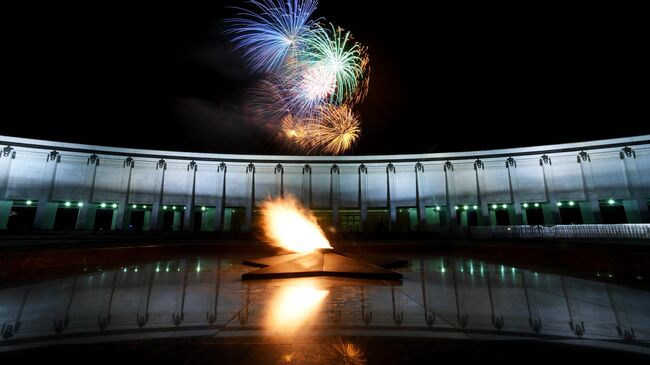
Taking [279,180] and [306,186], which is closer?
[279,180]

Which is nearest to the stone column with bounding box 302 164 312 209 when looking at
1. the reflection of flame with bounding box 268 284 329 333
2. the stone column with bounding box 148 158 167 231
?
the stone column with bounding box 148 158 167 231

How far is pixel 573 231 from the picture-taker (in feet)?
85.3

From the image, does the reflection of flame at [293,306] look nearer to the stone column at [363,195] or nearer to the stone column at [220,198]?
the stone column at [363,195]

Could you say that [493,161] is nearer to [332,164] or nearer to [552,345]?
[332,164]

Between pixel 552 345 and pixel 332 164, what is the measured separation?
48073 millimetres

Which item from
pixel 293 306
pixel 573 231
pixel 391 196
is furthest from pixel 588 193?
pixel 293 306

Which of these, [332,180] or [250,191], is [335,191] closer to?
[332,180]

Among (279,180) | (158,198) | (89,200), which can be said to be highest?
(279,180)

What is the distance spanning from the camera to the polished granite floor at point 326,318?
3.35 meters

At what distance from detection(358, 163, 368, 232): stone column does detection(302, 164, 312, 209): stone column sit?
8.80 metres

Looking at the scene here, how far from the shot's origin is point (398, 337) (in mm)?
3639

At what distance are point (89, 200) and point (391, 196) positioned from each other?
46.7m

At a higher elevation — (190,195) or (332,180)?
(332,180)

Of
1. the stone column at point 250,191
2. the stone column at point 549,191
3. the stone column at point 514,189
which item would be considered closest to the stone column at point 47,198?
the stone column at point 250,191
